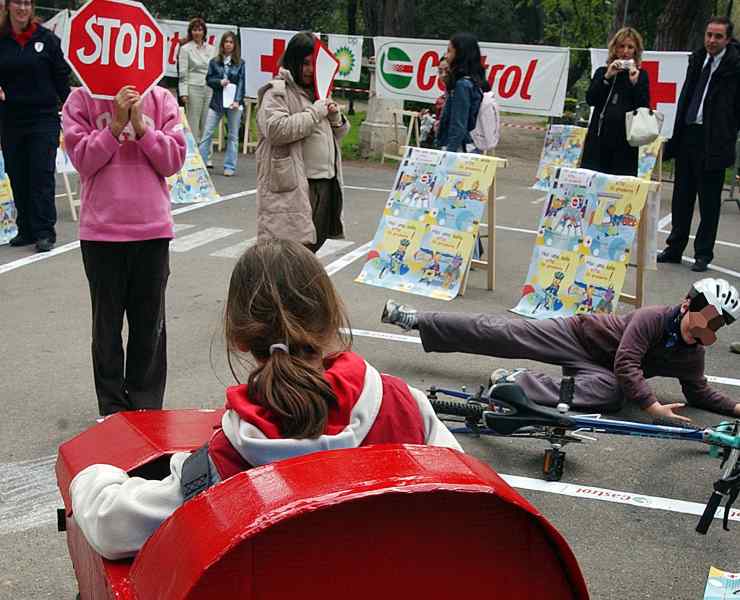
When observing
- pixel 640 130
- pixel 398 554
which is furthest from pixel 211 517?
pixel 640 130

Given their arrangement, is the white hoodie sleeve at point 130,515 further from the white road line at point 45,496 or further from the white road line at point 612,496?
the white road line at point 612,496

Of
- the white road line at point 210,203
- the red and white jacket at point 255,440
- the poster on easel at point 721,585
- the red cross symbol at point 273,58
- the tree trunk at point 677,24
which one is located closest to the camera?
the red and white jacket at point 255,440

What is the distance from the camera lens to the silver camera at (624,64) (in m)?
7.84

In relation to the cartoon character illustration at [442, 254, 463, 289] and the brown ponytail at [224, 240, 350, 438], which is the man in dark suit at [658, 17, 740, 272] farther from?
the brown ponytail at [224, 240, 350, 438]

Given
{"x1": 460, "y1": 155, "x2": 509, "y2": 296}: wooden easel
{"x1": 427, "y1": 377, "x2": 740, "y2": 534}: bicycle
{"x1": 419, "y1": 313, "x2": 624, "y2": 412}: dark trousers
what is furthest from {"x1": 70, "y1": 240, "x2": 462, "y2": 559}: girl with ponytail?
{"x1": 460, "y1": 155, "x2": 509, "y2": 296}: wooden easel

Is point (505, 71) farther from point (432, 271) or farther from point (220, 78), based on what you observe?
point (432, 271)

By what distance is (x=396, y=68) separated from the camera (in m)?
14.5

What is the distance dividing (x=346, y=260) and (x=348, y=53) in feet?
25.9

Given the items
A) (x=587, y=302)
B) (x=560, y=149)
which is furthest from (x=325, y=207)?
(x=560, y=149)

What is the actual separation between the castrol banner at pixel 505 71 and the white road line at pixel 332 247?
5099 millimetres

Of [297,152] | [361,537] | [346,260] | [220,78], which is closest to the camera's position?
[361,537]

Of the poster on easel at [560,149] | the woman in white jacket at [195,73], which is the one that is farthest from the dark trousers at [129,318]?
the poster on easel at [560,149]

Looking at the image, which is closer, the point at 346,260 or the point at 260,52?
the point at 346,260

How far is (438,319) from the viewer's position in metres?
5.48
